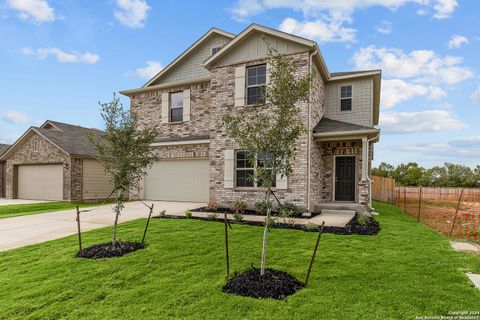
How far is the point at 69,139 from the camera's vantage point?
18562 mm

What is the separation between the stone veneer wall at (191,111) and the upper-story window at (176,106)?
0.25m

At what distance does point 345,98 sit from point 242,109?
4809mm

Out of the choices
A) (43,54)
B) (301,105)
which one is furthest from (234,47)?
(43,54)

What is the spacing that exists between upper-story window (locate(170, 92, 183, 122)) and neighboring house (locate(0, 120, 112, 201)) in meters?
6.16

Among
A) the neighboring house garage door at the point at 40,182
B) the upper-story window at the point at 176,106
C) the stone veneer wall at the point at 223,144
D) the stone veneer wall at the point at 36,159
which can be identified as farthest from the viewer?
the neighboring house garage door at the point at 40,182

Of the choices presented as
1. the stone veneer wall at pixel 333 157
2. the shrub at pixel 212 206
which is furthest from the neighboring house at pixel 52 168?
the stone veneer wall at pixel 333 157

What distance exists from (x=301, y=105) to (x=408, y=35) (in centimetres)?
538

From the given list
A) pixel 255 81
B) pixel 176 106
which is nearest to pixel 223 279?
pixel 255 81

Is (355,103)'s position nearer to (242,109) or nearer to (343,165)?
(343,165)

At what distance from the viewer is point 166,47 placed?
52.6ft

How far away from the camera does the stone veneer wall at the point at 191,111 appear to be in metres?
13.9

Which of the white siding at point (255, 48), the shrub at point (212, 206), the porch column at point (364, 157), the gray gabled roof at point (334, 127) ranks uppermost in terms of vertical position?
the white siding at point (255, 48)

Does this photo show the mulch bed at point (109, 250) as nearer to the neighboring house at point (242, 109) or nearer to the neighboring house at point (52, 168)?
the neighboring house at point (242, 109)

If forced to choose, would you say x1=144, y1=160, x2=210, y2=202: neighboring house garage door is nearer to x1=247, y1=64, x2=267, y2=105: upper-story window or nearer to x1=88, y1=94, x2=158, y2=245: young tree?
x1=247, y1=64, x2=267, y2=105: upper-story window
